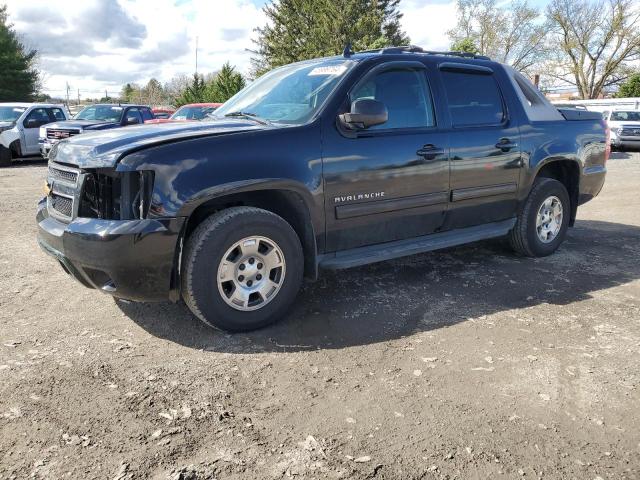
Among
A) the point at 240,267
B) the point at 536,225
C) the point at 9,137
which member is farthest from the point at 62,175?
the point at 9,137

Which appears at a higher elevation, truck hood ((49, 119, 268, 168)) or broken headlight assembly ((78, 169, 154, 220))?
truck hood ((49, 119, 268, 168))

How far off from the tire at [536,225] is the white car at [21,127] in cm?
1397

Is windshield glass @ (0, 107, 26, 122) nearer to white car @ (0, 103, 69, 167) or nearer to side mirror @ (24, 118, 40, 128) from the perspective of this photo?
white car @ (0, 103, 69, 167)

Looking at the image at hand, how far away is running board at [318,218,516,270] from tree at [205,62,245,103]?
2836cm

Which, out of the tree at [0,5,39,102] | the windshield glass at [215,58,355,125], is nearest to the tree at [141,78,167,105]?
the tree at [0,5,39,102]

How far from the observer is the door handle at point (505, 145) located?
16.3ft

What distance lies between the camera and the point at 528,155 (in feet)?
17.1

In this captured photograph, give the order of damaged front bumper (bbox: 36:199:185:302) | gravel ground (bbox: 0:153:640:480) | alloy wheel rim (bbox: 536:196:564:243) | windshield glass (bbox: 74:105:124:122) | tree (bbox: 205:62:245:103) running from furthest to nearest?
tree (bbox: 205:62:245:103) < windshield glass (bbox: 74:105:124:122) < alloy wheel rim (bbox: 536:196:564:243) < damaged front bumper (bbox: 36:199:185:302) < gravel ground (bbox: 0:153:640:480)

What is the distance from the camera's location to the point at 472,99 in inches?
193

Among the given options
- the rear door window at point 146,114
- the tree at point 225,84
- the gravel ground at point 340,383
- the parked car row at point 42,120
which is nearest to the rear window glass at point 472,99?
the gravel ground at point 340,383

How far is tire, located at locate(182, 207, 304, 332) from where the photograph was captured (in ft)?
11.3

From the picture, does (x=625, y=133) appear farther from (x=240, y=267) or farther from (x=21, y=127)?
(x=240, y=267)

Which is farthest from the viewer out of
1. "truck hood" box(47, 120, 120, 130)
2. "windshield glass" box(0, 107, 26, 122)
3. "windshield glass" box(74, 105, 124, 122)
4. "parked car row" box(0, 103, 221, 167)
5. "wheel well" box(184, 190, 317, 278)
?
"windshield glass" box(0, 107, 26, 122)

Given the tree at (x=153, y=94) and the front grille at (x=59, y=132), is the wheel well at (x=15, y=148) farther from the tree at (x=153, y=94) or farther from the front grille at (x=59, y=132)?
the tree at (x=153, y=94)
